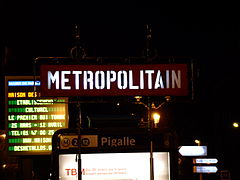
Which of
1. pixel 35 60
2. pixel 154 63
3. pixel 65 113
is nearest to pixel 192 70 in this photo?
pixel 154 63

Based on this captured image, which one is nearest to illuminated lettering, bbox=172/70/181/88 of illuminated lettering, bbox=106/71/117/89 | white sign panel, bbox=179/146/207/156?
illuminated lettering, bbox=106/71/117/89

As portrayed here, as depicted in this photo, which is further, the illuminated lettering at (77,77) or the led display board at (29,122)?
the led display board at (29,122)

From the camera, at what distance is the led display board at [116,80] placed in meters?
6.62

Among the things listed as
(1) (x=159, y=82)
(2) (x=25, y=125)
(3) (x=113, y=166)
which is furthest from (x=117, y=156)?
(2) (x=25, y=125)

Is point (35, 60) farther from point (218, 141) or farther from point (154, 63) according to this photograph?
point (218, 141)

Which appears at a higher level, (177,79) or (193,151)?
(177,79)

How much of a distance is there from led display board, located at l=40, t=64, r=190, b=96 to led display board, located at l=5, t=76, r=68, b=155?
531cm

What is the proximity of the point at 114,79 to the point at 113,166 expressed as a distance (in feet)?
4.20

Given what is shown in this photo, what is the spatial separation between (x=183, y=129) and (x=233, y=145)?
5983 mm

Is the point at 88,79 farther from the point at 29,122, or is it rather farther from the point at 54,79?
the point at 29,122

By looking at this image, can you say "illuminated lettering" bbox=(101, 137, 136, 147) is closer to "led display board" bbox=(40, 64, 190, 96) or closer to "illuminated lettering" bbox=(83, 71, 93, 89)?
"led display board" bbox=(40, 64, 190, 96)

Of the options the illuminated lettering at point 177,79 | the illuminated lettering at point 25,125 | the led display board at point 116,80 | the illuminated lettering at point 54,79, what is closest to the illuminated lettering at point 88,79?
the led display board at point 116,80

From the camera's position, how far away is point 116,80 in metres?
6.70

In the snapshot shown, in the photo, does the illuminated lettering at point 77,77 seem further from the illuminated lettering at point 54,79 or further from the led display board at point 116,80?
the illuminated lettering at point 54,79
